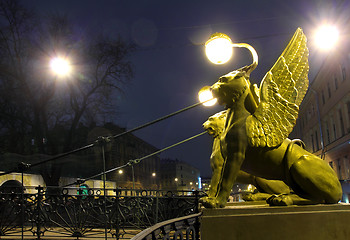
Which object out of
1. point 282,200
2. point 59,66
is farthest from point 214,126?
point 59,66

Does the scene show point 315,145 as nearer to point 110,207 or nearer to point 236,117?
point 110,207

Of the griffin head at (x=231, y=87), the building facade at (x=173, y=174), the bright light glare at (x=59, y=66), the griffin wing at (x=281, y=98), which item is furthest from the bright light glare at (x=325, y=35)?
the building facade at (x=173, y=174)

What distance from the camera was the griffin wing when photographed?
2389mm

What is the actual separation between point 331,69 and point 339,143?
6384 millimetres

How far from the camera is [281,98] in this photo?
2473mm

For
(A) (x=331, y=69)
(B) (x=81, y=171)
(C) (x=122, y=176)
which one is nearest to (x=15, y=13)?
(B) (x=81, y=171)

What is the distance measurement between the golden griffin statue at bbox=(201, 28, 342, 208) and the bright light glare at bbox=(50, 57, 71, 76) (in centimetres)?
1286

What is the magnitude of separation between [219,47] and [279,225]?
1.80 meters

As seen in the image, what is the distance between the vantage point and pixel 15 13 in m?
16.3

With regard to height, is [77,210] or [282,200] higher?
[282,200]

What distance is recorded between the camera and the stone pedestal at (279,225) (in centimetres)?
211

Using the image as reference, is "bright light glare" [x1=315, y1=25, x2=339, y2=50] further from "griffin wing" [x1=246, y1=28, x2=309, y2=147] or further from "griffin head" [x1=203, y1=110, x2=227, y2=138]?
"griffin head" [x1=203, y1=110, x2=227, y2=138]

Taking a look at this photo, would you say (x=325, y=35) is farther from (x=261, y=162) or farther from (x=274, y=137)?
(x=261, y=162)

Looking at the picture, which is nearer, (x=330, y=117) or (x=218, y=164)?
(x=218, y=164)
